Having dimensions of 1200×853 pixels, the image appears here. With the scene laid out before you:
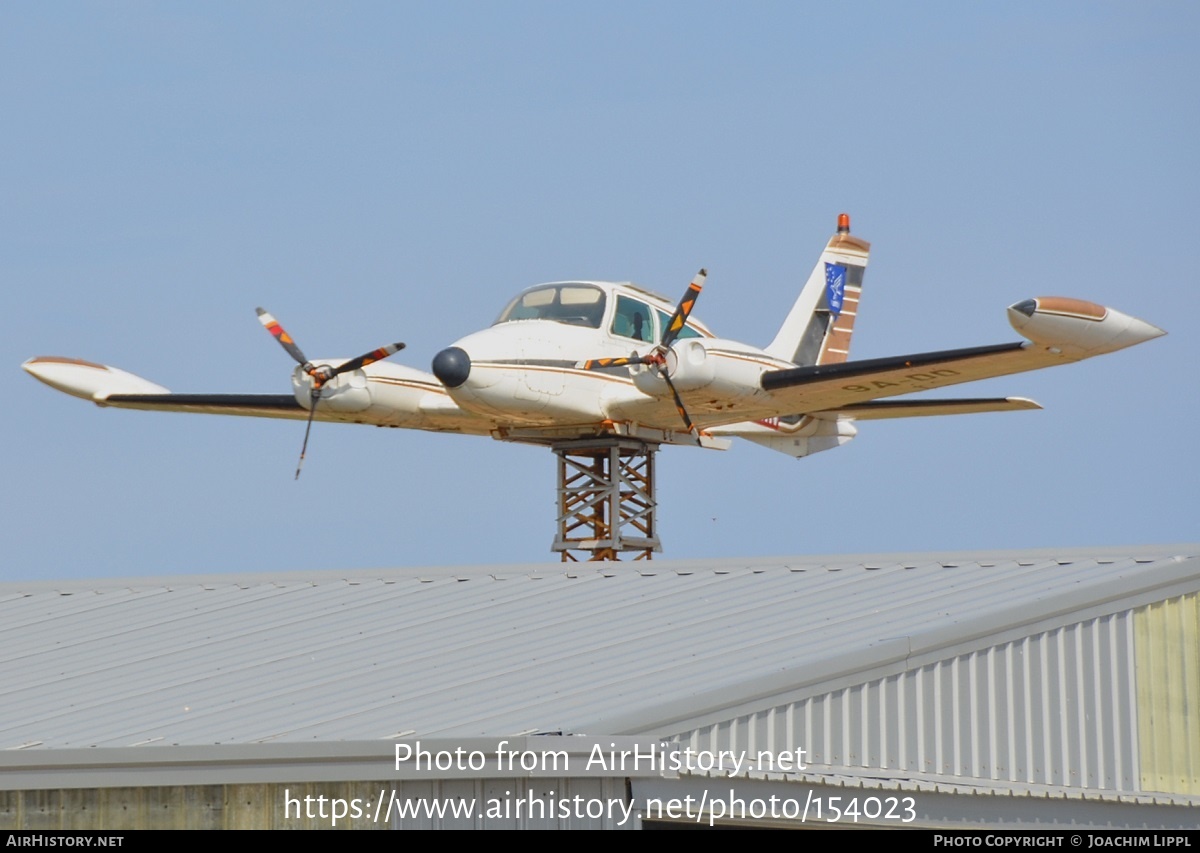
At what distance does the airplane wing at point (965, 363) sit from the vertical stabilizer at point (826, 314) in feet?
11.5

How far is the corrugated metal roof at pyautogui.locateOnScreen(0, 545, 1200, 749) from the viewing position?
12.9 m

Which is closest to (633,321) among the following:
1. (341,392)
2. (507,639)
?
(341,392)

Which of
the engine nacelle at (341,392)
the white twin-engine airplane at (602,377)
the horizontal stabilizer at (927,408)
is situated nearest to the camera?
the white twin-engine airplane at (602,377)

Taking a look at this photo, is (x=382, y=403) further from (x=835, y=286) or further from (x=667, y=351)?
(x=835, y=286)

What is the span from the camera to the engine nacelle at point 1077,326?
80.9 feet

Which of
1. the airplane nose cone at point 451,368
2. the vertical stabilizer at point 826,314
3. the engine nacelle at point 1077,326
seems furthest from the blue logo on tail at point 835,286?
the engine nacelle at point 1077,326

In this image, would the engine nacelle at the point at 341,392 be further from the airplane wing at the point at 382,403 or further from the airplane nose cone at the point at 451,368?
the airplane nose cone at the point at 451,368

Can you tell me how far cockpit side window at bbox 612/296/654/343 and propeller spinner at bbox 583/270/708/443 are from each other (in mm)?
370

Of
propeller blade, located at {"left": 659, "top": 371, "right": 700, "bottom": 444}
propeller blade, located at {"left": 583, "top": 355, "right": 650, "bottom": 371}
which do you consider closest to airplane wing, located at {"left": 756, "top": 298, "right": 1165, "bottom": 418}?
propeller blade, located at {"left": 659, "top": 371, "right": 700, "bottom": 444}

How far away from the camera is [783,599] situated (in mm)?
15844

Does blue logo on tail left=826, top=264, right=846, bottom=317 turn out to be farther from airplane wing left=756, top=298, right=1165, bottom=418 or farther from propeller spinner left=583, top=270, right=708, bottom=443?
propeller spinner left=583, top=270, right=708, bottom=443

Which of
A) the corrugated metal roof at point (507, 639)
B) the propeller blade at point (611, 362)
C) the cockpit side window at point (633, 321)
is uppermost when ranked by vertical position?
the cockpit side window at point (633, 321)
